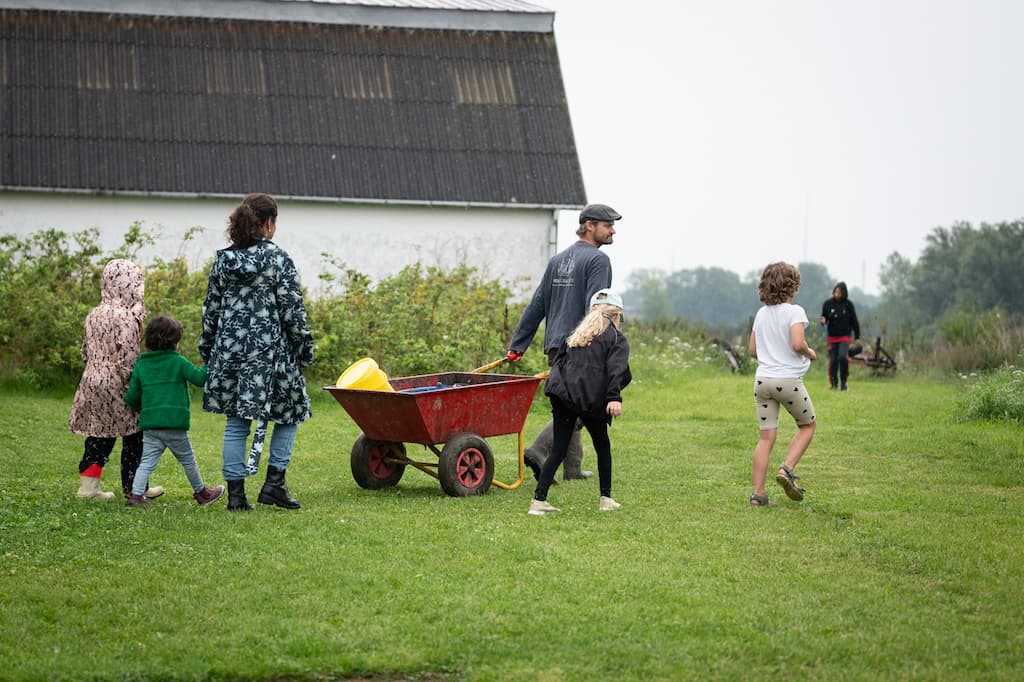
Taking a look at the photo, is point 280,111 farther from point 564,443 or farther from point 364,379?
point 564,443

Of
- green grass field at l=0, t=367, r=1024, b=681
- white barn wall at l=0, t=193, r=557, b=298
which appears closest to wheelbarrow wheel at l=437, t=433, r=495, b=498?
green grass field at l=0, t=367, r=1024, b=681

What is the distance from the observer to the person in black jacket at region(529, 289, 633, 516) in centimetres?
827

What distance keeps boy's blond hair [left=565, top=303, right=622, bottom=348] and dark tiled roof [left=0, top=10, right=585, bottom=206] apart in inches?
596

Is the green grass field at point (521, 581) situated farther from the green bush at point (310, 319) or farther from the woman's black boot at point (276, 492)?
the green bush at point (310, 319)

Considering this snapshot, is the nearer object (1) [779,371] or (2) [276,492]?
(2) [276,492]

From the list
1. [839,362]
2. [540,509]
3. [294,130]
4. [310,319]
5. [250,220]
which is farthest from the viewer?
[294,130]

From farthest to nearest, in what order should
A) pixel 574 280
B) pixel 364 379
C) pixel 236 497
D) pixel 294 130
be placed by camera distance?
1. pixel 294 130
2. pixel 574 280
3. pixel 364 379
4. pixel 236 497

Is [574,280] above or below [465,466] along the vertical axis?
above

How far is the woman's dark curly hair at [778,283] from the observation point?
873 centimetres

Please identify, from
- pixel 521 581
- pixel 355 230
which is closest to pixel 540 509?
pixel 521 581

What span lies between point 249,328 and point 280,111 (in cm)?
1687

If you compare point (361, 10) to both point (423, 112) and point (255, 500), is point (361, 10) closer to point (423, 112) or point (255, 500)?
point (423, 112)

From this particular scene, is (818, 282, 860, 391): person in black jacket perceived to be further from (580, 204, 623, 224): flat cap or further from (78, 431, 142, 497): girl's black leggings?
(78, 431, 142, 497): girl's black leggings

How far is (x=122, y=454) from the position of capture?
28.2 ft
